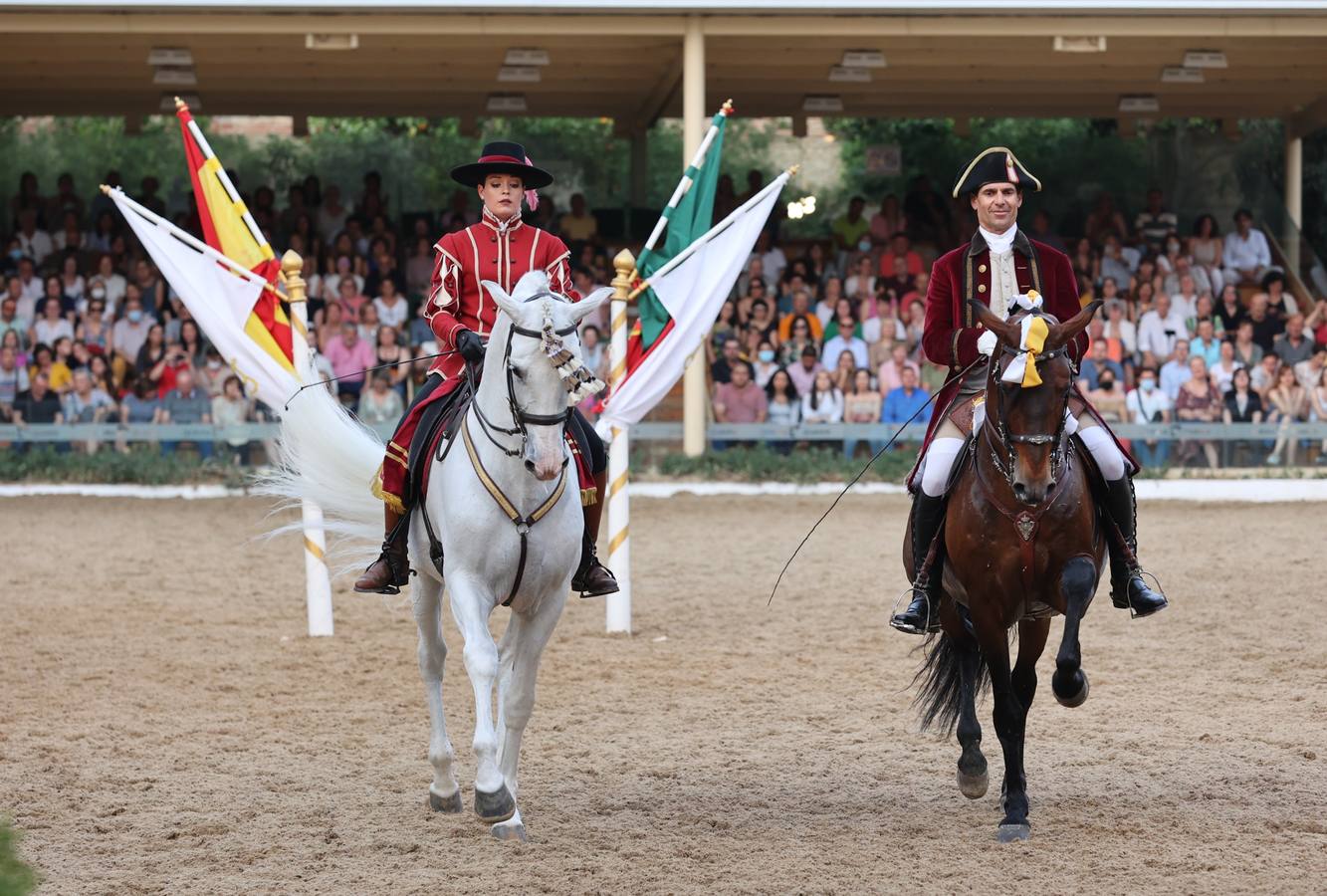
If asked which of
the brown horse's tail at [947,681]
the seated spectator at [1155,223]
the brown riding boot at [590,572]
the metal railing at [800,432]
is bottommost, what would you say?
the brown horse's tail at [947,681]

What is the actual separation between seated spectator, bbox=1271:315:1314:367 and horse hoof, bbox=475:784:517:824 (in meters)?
14.3

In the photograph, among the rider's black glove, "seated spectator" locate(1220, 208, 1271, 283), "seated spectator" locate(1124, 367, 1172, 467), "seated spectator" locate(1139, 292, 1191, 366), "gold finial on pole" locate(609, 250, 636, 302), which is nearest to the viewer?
the rider's black glove

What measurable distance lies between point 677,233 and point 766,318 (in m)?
8.61

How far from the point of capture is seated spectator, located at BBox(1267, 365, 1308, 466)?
17.2 m

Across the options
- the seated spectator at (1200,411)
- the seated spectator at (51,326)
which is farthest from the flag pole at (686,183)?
the seated spectator at (51,326)

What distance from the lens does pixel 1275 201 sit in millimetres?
22812

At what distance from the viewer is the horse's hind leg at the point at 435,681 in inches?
265

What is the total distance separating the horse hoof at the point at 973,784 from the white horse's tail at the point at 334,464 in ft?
9.36

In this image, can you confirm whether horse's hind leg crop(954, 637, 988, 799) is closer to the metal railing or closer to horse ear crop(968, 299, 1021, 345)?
horse ear crop(968, 299, 1021, 345)

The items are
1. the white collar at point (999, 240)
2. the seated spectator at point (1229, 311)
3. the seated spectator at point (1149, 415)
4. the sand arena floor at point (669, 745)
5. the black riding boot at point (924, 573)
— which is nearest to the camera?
the sand arena floor at point (669, 745)

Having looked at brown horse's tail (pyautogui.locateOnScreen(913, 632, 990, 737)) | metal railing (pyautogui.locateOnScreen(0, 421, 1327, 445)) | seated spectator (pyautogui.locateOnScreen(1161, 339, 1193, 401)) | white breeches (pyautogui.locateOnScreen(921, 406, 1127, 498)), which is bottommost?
brown horse's tail (pyautogui.locateOnScreen(913, 632, 990, 737))

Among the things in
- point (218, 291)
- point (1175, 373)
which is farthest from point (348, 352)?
point (1175, 373)

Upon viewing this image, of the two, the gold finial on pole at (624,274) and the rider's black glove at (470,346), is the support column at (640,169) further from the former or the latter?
the rider's black glove at (470,346)

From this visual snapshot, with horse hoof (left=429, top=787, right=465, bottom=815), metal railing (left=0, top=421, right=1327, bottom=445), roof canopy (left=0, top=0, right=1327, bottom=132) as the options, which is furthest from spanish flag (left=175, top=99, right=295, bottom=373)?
roof canopy (left=0, top=0, right=1327, bottom=132)
